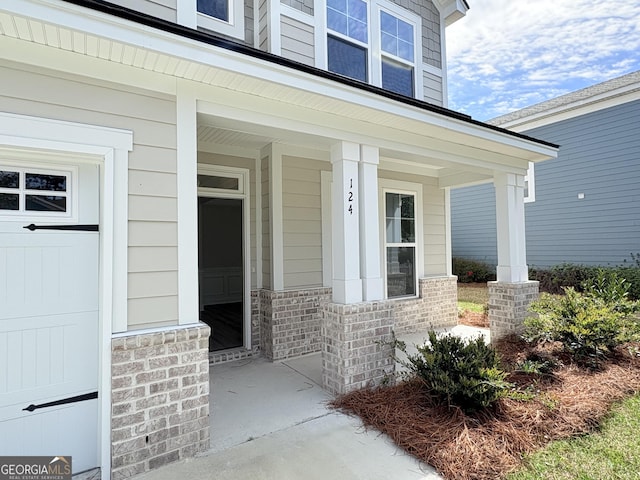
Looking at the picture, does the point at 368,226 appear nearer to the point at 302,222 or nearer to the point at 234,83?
the point at 302,222

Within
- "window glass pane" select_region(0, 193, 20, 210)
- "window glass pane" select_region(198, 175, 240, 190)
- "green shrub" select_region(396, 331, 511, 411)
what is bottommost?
"green shrub" select_region(396, 331, 511, 411)

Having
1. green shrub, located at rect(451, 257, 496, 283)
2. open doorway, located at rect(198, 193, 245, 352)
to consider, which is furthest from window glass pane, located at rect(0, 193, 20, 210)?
green shrub, located at rect(451, 257, 496, 283)

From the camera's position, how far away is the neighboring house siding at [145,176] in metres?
2.61

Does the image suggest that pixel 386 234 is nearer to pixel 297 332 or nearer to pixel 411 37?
pixel 297 332

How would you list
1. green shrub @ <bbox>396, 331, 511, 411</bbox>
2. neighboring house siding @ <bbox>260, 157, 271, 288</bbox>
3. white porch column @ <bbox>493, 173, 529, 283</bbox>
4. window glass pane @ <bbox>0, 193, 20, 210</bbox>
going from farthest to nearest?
white porch column @ <bbox>493, 173, 529, 283</bbox> < neighboring house siding @ <bbox>260, 157, 271, 288</bbox> < green shrub @ <bbox>396, 331, 511, 411</bbox> < window glass pane @ <bbox>0, 193, 20, 210</bbox>

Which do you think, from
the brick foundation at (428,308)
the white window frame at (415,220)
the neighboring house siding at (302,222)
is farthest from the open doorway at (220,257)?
the brick foundation at (428,308)

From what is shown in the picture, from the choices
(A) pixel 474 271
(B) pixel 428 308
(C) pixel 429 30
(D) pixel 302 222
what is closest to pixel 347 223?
(D) pixel 302 222

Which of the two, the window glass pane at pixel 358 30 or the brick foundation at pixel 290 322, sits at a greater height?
the window glass pane at pixel 358 30

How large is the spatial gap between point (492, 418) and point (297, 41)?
4948mm

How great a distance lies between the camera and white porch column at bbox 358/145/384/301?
160 inches

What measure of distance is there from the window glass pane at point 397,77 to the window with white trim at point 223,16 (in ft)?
7.72

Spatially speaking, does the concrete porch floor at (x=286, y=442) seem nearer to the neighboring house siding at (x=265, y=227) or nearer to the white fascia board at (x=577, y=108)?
the neighboring house siding at (x=265, y=227)

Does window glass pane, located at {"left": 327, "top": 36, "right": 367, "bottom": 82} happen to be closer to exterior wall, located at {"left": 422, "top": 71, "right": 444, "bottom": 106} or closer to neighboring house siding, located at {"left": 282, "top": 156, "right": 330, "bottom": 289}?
exterior wall, located at {"left": 422, "top": 71, "right": 444, "bottom": 106}

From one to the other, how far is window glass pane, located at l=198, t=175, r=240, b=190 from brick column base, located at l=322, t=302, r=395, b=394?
99.4 inches
